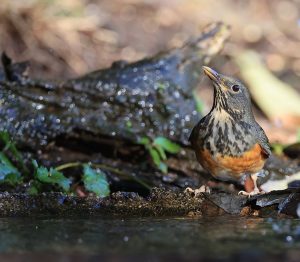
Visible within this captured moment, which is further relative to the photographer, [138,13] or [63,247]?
[138,13]

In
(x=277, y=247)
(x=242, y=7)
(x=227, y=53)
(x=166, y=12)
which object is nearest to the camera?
(x=277, y=247)

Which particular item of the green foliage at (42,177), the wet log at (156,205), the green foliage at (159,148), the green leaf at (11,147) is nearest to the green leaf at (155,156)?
the green foliage at (159,148)

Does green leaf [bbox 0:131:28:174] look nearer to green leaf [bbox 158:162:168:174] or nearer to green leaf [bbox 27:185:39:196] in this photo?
green leaf [bbox 27:185:39:196]

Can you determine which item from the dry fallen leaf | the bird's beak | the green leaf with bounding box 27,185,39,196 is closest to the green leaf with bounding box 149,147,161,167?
the bird's beak

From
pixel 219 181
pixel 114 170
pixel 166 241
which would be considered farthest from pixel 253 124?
pixel 166 241

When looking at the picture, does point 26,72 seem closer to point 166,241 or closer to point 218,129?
point 218,129

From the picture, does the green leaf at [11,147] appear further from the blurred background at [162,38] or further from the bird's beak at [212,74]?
the blurred background at [162,38]
